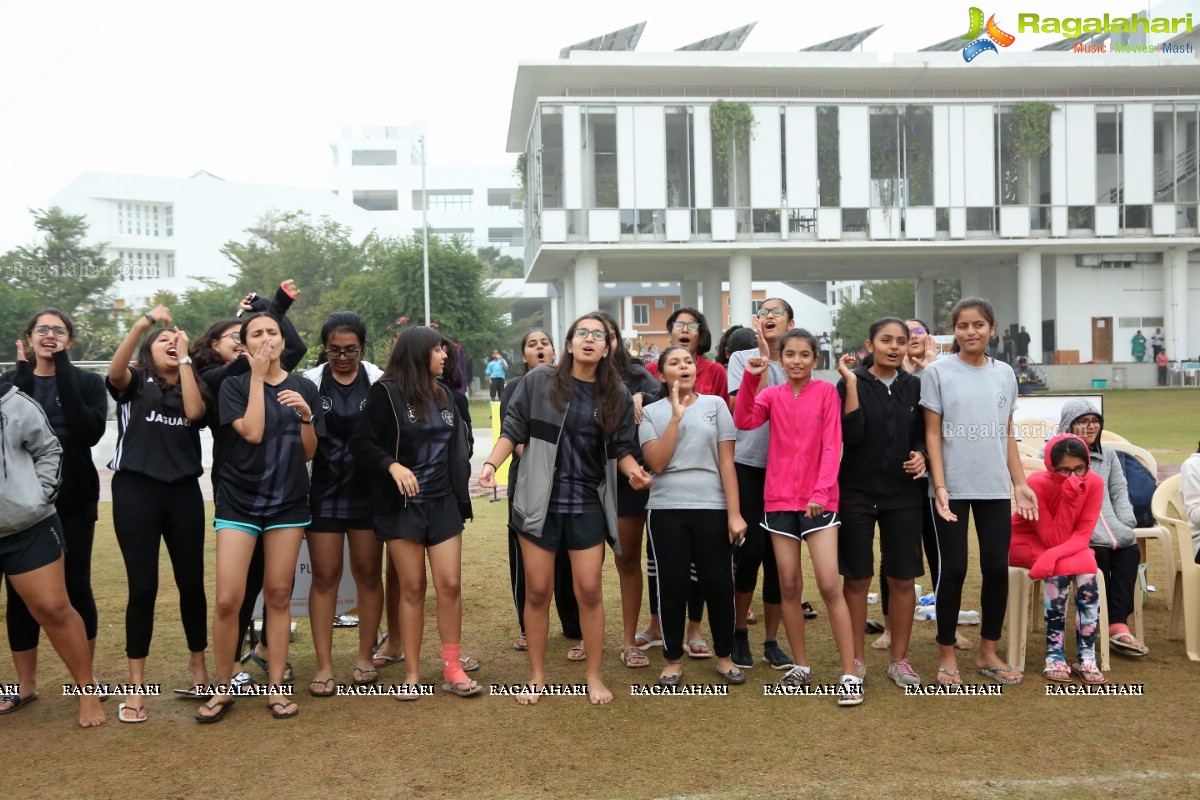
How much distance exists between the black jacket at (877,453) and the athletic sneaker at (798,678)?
88 cm

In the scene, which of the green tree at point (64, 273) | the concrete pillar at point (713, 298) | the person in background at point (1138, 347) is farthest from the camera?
the green tree at point (64, 273)

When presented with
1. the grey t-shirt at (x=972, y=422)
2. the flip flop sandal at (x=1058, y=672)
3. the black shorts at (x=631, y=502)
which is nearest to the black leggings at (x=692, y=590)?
the black shorts at (x=631, y=502)

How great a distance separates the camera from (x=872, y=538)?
4.95 meters

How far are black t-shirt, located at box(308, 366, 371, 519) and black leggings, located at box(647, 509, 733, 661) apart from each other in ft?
5.05

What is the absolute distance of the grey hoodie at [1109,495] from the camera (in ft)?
18.4

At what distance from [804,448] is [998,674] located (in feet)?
5.14

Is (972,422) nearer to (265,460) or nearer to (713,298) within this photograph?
(265,460)

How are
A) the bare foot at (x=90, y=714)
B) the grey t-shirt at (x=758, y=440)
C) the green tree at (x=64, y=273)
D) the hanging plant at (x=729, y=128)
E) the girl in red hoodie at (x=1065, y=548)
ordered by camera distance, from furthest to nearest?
the green tree at (x=64, y=273) < the hanging plant at (x=729, y=128) < the grey t-shirt at (x=758, y=440) < the girl in red hoodie at (x=1065, y=548) < the bare foot at (x=90, y=714)

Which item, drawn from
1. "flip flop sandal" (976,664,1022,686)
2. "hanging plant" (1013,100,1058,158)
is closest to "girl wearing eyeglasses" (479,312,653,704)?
"flip flop sandal" (976,664,1022,686)

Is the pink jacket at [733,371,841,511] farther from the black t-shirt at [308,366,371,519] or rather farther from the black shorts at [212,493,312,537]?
the black shorts at [212,493,312,537]

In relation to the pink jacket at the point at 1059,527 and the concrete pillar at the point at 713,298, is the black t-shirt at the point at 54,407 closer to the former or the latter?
the pink jacket at the point at 1059,527

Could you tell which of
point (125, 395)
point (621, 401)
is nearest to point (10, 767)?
point (125, 395)

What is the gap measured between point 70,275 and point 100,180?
2307cm

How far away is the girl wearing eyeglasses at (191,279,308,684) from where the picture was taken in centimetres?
500
